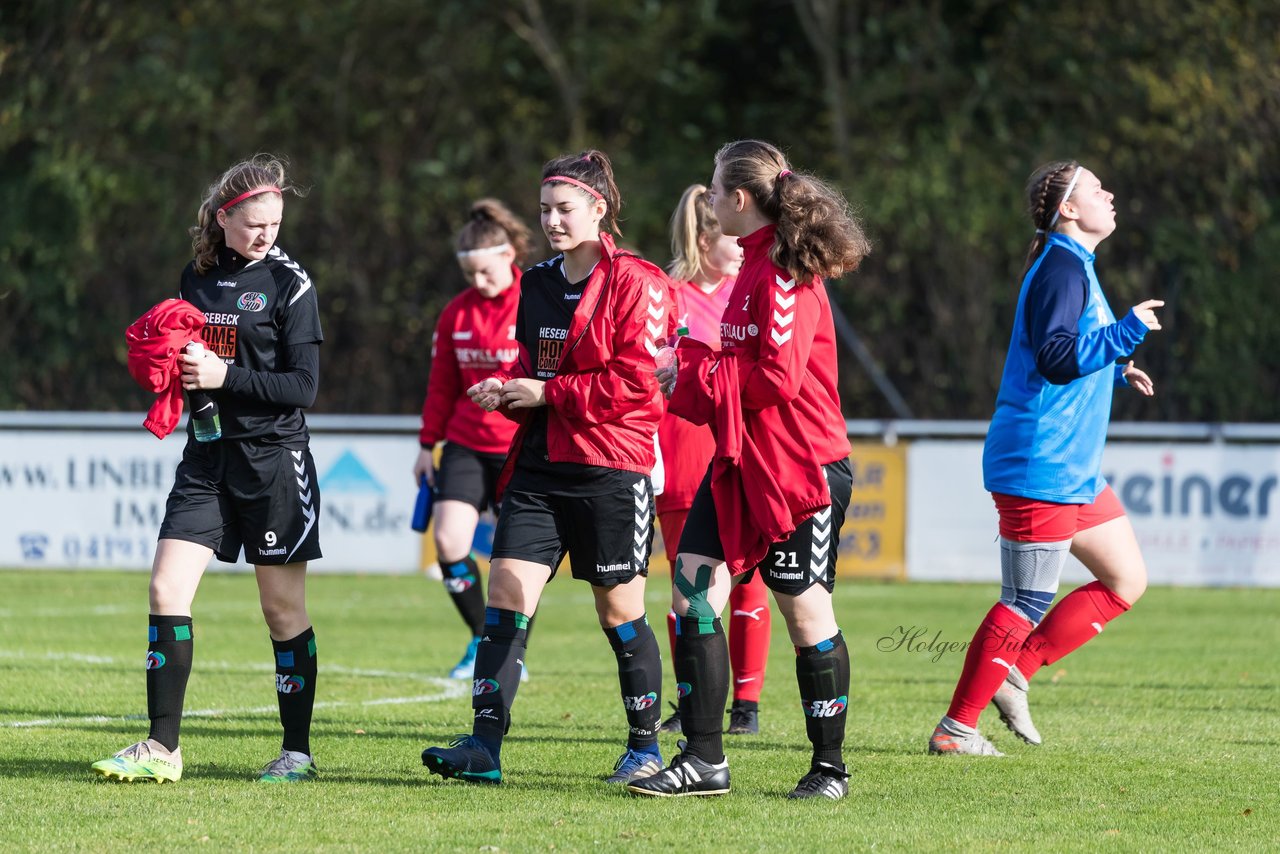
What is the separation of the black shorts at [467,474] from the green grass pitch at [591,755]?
3.06 feet

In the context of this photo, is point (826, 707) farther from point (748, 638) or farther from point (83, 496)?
point (83, 496)

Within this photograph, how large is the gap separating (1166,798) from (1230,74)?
1716cm

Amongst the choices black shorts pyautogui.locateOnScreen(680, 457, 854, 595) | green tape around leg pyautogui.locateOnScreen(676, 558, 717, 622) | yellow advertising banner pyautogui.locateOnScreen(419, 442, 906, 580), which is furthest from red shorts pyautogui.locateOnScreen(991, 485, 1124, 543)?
yellow advertising banner pyautogui.locateOnScreen(419, 442, 906, 580)

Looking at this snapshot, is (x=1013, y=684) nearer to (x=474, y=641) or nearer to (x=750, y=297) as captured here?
(x=750, y=297)

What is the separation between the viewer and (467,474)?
29.5 ft

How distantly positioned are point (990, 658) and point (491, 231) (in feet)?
11.8

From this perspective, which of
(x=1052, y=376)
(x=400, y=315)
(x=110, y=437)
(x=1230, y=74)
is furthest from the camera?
(x=1230, y=74)

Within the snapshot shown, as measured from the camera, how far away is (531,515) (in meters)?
A: 5.88

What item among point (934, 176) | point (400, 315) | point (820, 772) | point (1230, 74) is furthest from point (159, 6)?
point (820, 772)

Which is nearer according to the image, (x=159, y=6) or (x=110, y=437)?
(x=110, y=437)

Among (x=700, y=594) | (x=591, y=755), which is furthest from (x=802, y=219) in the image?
(x=591, y=755)

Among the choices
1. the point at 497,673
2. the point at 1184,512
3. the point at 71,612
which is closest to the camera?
the point at 497,673

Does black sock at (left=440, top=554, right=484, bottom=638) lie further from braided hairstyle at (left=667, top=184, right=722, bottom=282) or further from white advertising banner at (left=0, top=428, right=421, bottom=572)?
white advertising banner at (left=0, top=428, right=421, bottom=572)

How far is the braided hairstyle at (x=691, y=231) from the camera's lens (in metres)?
7.46
